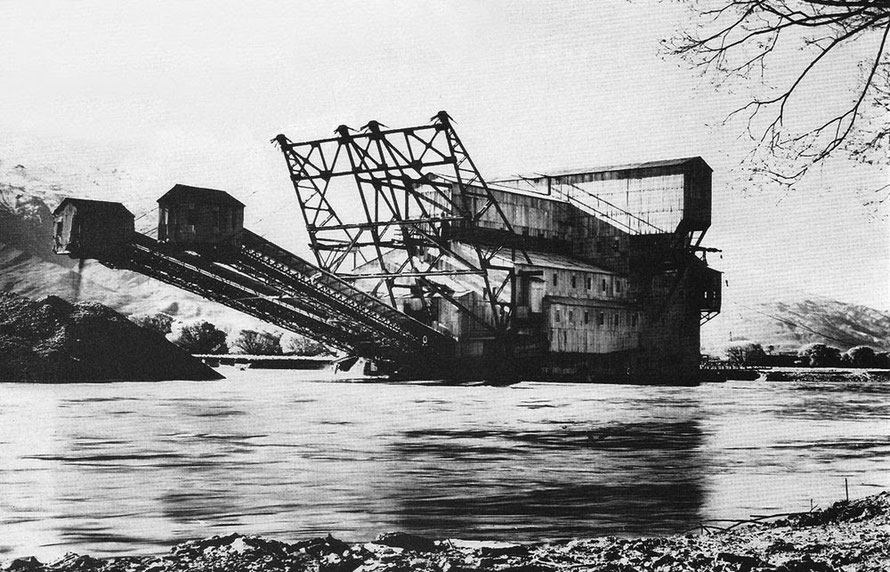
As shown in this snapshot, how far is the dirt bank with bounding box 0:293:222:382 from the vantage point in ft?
61.0

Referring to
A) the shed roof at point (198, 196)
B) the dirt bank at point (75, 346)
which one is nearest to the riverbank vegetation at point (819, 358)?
the shed roof at point (198, 196)

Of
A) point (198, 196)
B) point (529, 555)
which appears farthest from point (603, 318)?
point (529, 555)

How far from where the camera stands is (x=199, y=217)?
21422 mm

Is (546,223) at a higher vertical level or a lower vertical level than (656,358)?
higher

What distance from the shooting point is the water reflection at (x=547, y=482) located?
Result: 23.9 ft

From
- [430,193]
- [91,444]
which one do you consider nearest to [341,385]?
[430,193]

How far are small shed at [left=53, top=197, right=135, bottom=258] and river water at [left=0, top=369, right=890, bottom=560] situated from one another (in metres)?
2.97

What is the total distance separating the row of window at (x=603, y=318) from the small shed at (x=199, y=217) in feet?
40.3

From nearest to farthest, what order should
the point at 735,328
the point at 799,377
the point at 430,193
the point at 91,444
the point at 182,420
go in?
the point at 91,444
the point at 182,420
the point at 430,193
the point at 799,377
the point at 735,328

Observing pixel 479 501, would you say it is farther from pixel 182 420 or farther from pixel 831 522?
pixel 182 420

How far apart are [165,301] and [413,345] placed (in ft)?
54.8

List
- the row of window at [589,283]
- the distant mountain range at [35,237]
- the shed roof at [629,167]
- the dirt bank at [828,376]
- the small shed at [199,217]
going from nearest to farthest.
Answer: the distant mountain range at [35,237] → the small shed at [199,217] → the row of window at [589,283] → the shed roof at [629,167] → the dirt bank at [828,376]

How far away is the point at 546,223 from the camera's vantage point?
34.4 m

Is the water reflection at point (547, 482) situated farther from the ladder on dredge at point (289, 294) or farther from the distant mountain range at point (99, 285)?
the ladder on dredge at point (289, 294)
